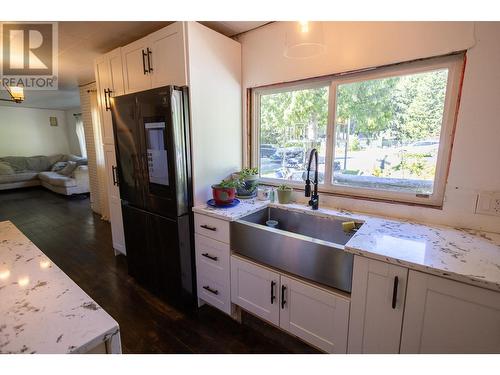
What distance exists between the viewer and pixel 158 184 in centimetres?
191

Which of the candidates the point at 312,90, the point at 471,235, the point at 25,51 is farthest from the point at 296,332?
the point at 25,51

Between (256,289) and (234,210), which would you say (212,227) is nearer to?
(234,210)

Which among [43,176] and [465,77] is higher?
[465,77]

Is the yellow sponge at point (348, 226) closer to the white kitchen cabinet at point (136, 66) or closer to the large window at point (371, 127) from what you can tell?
A: the large window at point (371, 127)

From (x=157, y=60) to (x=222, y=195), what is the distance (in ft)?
3.94

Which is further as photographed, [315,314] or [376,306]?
[315,314]

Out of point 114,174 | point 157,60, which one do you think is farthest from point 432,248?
point 114,174

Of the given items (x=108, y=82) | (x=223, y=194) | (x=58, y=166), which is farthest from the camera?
(x=58, y=166)

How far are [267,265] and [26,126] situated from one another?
8.90m

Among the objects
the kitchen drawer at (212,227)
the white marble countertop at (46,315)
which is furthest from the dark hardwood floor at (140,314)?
the white marble countertop at (46,315)

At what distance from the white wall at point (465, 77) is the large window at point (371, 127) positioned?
0.07 metres

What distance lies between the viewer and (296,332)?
1.49 meters

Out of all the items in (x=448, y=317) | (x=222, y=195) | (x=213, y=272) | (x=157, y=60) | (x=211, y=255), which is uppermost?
(x=157, y=60)
